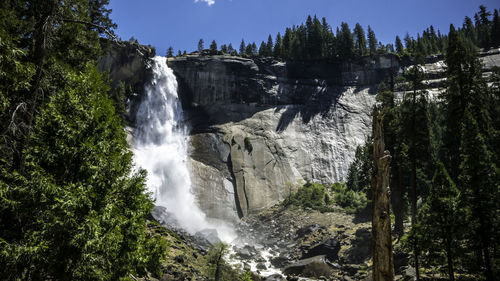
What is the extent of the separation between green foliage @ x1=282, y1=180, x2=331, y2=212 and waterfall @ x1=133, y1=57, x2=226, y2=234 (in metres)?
12.7

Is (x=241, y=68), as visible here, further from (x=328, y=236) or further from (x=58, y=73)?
(x=58, y=73)

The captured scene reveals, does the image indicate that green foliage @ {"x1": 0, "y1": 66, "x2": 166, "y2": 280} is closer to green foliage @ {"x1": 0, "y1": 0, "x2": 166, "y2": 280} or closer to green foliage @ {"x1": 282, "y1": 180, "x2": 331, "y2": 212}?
green foliage @ {"x1": 0, "y1": 0, "x2": 166, "y2": 280}

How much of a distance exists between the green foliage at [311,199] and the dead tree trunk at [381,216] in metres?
37.5

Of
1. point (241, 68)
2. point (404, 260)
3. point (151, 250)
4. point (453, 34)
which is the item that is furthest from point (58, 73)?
point (241, 68)

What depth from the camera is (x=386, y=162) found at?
598cm

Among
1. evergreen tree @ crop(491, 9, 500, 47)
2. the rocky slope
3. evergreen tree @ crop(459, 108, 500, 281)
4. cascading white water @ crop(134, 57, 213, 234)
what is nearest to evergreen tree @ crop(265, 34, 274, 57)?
the rocky slope

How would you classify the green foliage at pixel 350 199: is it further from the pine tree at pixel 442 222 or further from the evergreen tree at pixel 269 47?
the evergreen tree at pixel 269 47

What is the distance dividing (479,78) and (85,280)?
28.0 m

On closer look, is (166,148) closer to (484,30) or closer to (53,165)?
(53,165)

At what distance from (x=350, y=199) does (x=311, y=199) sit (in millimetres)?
5477

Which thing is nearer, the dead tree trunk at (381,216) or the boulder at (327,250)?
the dead tree trunk at (381,216)

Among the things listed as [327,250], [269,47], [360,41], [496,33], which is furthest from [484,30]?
[327,250]

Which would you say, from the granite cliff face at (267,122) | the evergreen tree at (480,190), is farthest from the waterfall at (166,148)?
the evergreen tree at (480,190)

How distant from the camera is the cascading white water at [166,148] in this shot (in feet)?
149
